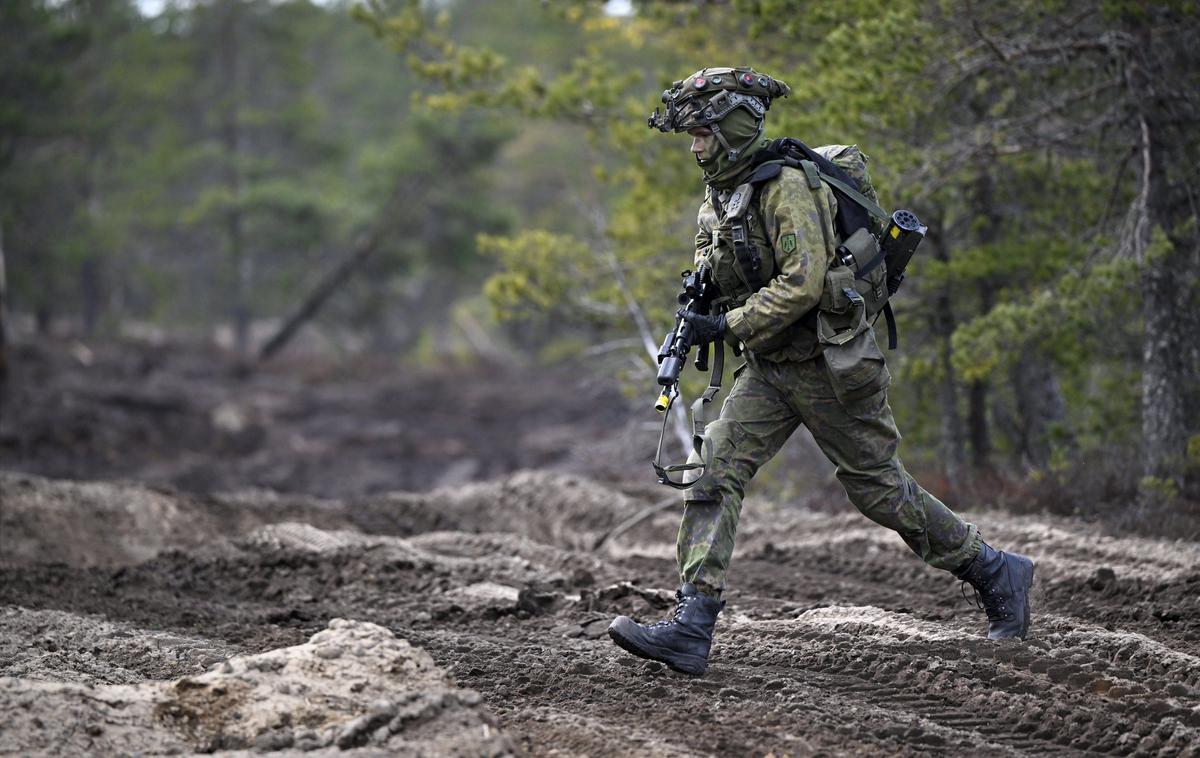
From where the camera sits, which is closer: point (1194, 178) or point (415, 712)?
point (415, 712)

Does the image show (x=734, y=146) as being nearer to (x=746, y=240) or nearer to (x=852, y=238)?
(x=746, y=240)

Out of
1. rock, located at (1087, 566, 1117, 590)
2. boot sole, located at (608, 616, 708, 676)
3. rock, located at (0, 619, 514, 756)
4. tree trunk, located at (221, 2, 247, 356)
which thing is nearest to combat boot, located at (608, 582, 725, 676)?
boot sole, located at (608, 616, 708, 676)

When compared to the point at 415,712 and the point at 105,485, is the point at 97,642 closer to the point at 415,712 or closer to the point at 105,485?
the point at 415,712

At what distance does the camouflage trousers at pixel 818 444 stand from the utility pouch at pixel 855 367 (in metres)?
0.07

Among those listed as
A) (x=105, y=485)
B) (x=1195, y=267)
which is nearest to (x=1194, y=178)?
(x=1195, y=267)

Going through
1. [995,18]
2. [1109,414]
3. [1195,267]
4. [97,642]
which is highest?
[995,18]

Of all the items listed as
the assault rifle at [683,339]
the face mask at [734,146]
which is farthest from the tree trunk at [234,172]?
the face mask at [734,146]

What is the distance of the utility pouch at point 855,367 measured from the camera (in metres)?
5.09

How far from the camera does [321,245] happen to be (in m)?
32.3

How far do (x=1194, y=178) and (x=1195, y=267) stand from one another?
2.02 feet

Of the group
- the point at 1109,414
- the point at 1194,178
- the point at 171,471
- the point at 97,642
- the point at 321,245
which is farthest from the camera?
the point at 321,245

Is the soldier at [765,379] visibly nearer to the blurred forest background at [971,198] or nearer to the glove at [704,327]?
the glove at [704,327]

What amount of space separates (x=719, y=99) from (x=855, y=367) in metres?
1.25

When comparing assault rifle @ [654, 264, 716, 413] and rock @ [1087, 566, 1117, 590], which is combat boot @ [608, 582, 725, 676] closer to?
assault rifle @ [654, 264, 716, 413]
